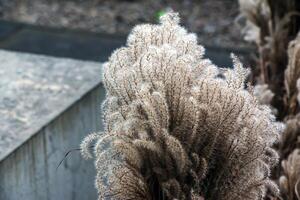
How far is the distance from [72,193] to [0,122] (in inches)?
17.7

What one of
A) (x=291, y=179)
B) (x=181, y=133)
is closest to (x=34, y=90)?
(x=291, y=179)

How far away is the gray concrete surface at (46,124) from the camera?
3125mm

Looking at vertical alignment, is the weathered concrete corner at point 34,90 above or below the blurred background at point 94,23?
below

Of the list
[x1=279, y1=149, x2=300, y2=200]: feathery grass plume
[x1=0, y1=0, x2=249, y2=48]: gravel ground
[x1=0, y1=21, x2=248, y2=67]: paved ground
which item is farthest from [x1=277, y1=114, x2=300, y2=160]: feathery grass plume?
[x1=0, y1=0, x2=249, y2=48]: gravel ground

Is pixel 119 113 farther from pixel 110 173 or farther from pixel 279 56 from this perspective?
pixel 279 56

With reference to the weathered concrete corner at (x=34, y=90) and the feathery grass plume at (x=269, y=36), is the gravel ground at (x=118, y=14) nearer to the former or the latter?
the feathery grass plume at (x=269, y=36)

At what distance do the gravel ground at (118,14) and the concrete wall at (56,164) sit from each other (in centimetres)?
249

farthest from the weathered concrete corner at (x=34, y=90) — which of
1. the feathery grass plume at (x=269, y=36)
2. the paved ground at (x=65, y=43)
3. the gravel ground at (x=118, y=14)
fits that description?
the gravel ground at (x=118, y=14)

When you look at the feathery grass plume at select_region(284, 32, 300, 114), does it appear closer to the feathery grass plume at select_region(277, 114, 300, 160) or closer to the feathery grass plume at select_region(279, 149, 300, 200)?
the feathery grass plume at select_region(277, 114, 300, 160)

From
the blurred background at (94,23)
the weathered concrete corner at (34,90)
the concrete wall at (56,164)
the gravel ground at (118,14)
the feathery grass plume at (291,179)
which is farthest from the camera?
the gravel ground at (118,14)

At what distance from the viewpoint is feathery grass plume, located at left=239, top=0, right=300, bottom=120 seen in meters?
4.12

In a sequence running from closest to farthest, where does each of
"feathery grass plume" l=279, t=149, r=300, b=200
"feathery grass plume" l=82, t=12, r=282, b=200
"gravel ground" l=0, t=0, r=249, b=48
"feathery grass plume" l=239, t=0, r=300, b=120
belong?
"feathery grass plume" l=82, t=12, r=282, b=200 < "feathery grass plume" l=279, t=149, r=300, b=200 < "feathery grass plume" l=239, t=0, r=300, b=120 < "gravel ground" l=0, t=0, r=249, b=48

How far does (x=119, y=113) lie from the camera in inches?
89.0

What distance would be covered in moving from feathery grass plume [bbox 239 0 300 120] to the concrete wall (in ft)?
3.19
